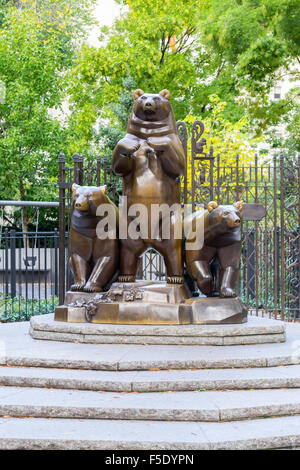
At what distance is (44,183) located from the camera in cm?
2031

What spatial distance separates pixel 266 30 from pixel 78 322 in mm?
14150

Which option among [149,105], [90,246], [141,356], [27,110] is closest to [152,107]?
[149,105]

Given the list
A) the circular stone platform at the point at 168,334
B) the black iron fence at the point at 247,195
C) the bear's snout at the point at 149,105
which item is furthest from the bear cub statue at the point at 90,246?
the black iron fence at the point at 247,195

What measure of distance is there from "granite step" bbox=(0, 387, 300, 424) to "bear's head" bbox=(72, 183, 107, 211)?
8.07ft

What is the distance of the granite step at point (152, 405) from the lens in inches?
172

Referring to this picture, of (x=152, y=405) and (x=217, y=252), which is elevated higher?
(x=217, y=252)

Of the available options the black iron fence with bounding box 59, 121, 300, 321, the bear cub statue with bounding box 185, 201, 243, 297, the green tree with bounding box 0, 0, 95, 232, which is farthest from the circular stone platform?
the green tree with bounding box 0, 0, 95, 232

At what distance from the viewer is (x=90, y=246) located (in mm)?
6867

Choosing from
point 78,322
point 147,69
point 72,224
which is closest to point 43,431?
point 78,322

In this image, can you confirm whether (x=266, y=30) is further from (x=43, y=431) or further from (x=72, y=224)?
(x=43, y=431)

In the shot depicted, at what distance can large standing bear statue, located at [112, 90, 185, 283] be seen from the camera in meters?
6.70

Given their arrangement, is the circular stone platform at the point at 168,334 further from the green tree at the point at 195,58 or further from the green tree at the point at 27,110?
the green tree at the point at 27,110

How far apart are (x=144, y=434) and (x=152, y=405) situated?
423 millimetres

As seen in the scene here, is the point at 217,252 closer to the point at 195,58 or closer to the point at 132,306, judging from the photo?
the point at 132,306
